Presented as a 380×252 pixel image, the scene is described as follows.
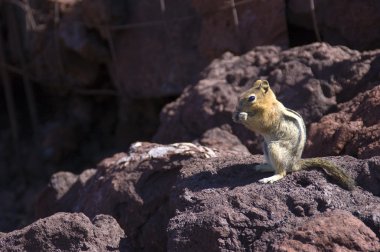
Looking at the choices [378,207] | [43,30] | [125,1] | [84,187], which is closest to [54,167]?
[43,30]

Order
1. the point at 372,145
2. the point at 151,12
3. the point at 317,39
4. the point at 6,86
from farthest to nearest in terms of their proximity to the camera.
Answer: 1. the point at 6,86
2. the point at 151,12
3. the point at 317,39
4. the point at 372,145

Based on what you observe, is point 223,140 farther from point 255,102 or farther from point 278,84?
point 255,102

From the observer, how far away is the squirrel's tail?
4602mm

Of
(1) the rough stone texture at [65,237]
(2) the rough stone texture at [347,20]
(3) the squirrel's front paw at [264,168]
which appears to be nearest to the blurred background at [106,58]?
(2) the rough stone texture at [347,20]

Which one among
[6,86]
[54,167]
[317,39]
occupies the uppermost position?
[317,39]

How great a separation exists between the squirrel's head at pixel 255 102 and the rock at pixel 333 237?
2.95 feet

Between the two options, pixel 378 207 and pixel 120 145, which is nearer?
pixel 378 207

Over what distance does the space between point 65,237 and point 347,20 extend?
3.96 meters

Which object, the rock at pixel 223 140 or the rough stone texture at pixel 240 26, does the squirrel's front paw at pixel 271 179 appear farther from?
the rough stone texture at pixel 240 26

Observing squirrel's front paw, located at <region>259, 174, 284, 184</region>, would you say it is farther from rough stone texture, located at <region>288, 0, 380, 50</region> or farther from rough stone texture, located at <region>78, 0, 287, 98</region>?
rough stone texture, located at <region>78, 0, 287, 98</region>

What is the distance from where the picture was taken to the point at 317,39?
7.93 meters

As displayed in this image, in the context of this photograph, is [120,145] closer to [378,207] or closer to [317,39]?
[317,39]

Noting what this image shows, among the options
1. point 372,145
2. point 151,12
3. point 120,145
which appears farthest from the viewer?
point 120,145

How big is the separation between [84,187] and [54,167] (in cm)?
402
